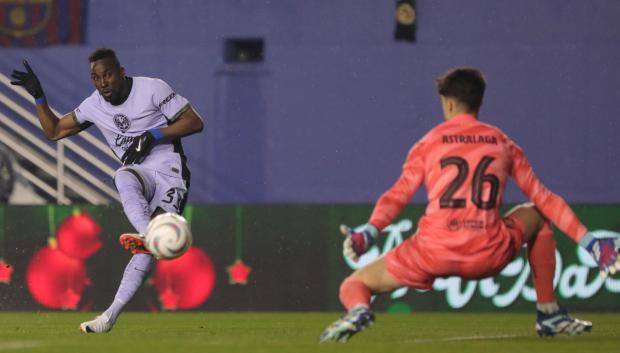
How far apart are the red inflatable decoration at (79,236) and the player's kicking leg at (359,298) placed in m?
5.73

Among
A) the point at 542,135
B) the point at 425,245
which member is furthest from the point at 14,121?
the point at 425,245

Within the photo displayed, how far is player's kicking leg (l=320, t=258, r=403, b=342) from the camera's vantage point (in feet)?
17.5

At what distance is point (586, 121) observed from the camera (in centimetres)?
1519

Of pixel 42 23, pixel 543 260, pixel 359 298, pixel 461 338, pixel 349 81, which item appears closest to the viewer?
pixel 359 298

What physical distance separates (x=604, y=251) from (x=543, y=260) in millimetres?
468

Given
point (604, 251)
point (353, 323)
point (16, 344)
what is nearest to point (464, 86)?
point (604, 251)

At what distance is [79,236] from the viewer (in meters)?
11.0

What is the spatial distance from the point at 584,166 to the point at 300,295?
5403mm

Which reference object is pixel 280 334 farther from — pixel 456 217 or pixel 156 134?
pixel 456 217

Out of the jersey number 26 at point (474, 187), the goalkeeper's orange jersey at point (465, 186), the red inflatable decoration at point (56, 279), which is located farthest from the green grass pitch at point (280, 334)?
the jersey number 26 at point (474, 187)

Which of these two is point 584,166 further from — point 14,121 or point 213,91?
point 14,121

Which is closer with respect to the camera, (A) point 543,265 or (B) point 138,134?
(A) point 543,265

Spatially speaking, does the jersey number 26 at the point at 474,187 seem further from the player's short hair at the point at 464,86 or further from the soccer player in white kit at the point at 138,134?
the soccer player in white kit at the point at 138,134

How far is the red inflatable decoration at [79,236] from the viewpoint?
11.0 metres
